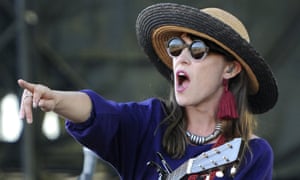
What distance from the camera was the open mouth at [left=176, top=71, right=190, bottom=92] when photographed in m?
2.96

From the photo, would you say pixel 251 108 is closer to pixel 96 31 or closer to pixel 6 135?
pixel 96 31

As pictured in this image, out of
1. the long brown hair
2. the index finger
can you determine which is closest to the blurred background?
the long brown hair

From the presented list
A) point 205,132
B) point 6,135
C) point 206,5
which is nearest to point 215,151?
point 205,132

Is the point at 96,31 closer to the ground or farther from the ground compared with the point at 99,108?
closer to the ground

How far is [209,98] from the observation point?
3.07 m

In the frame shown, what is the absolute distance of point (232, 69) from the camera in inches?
122

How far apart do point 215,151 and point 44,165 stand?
291 centimetres

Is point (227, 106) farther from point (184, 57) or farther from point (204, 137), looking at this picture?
point (184, 57)

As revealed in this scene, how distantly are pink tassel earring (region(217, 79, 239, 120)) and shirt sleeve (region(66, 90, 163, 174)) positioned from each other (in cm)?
21

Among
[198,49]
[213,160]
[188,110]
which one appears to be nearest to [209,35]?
[198,49]

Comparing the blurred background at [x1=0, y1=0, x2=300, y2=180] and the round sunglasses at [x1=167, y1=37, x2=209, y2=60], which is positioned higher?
the round sunglasses at [x1=167, y1=37, x2=209, y2=60]

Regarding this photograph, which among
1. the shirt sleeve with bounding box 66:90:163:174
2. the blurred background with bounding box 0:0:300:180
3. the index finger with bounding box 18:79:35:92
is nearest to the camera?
the index finger with bounding box 18:79:35:92

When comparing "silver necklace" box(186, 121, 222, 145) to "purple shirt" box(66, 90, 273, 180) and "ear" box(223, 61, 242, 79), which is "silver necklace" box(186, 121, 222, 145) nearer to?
"purple shirt" box(66, 90, 273, 180)

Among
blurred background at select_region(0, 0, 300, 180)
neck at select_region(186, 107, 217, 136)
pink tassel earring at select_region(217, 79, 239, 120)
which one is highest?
pink tassel earring at select_region(217, 79, 239, 120)
